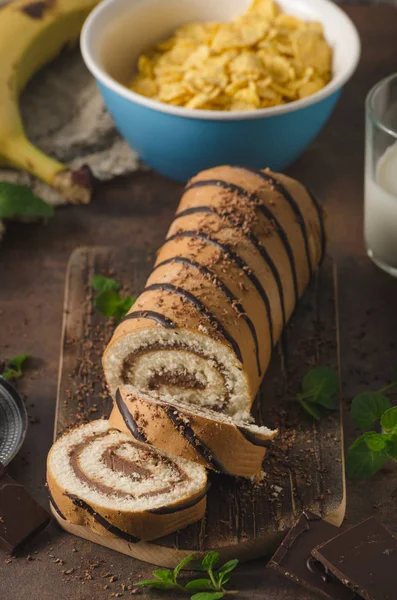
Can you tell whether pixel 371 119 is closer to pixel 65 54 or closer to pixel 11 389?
pixel 11 389

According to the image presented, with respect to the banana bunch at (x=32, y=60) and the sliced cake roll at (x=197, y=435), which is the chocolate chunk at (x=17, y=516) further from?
the banana bunch at (x=32, y=60)

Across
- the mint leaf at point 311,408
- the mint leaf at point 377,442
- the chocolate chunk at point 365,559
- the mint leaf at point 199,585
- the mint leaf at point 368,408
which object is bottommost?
the mint leaf at point 368,408

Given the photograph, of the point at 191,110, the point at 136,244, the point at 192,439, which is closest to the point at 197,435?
the point at 192,439

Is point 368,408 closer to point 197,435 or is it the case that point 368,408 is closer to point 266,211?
point 197,435

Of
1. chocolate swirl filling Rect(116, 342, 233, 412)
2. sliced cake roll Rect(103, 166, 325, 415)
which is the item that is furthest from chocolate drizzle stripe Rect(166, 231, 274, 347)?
chocolate swirl filling Rect(116, 342, 233, 412)

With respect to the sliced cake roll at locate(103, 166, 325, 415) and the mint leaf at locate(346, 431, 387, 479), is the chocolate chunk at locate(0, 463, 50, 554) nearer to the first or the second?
the sliced cake roll at locate(103, 166, 325, 415)

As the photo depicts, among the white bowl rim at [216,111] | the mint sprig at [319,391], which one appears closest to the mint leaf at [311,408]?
the mint sprig at [319,391]

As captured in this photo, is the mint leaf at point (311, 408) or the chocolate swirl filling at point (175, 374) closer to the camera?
the chocolate swirl filling at point (175, 374)

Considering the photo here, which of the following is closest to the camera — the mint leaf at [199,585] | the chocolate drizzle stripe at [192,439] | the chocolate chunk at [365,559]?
the chocolate chunk at [365,559]
